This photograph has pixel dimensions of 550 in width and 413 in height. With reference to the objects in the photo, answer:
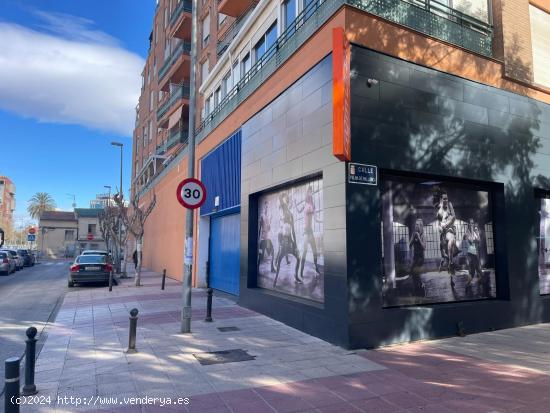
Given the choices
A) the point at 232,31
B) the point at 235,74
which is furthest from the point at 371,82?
the point at 232,31

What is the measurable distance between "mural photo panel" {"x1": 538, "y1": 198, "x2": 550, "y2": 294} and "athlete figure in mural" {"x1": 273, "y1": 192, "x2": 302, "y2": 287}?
20.4 feet

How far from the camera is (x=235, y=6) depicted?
17.9 metres

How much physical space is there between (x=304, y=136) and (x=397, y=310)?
4.11 metres

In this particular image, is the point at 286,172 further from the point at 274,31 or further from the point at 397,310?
the point at 274,31

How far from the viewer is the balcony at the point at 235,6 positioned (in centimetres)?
1752

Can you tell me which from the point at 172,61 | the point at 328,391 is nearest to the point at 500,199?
the point at 328,391

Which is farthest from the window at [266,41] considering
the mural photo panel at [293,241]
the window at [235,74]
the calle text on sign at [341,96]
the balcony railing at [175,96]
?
the balcony railing at [175,96]

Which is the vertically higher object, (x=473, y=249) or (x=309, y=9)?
(x=309, y=9)

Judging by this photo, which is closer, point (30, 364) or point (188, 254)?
point (30, 364)

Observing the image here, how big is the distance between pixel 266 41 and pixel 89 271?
42.6ft

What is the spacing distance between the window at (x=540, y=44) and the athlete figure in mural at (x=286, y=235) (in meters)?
7.50

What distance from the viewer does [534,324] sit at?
959cm

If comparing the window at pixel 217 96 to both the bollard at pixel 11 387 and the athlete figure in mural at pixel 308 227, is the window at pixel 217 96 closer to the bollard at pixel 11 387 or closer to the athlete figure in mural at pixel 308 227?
the athlete figure in mural at pixel 308 227

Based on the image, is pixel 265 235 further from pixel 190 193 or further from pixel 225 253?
pixel 225 253
